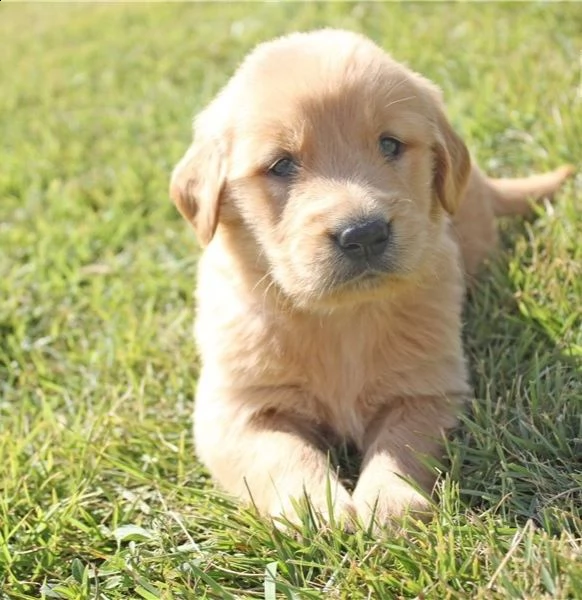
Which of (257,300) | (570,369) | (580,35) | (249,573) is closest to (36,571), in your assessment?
(249,573)

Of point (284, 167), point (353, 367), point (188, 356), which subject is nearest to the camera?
point (284, 167)

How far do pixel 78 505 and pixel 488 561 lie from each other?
138 cm

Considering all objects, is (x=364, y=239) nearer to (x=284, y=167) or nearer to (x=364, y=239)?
(x=364, y=239)

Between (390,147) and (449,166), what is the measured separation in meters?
0.32

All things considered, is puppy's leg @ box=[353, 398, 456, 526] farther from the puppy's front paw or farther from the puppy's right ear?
the puppy's right ear

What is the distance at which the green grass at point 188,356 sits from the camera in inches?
98.7

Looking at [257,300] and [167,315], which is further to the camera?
[167,315]

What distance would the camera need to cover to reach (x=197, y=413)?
3.28 metres

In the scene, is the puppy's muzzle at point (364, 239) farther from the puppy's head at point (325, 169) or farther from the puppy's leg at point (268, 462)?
the puppy's leg at point (268, 462)

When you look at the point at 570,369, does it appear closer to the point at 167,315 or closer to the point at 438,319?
the point at 438,319

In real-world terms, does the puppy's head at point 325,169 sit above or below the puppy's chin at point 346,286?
above

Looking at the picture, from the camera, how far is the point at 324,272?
278 centimetres

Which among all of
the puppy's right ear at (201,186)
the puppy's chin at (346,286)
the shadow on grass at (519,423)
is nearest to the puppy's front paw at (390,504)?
the shadow on grass at (519,423)

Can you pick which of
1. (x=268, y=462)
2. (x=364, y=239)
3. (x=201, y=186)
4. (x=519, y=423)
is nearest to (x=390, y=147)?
(x=364, y=239)
